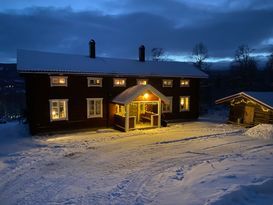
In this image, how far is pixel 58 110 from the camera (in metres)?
20.2

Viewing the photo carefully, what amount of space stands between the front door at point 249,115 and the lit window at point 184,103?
5.91 metres

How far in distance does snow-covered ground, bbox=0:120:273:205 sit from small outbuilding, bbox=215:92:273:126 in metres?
4.59

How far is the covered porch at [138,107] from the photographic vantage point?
68.3 feet

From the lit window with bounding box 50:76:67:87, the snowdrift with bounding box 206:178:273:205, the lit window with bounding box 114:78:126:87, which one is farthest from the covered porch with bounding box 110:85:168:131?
the snowdrift with bounding box 206:178:273:205

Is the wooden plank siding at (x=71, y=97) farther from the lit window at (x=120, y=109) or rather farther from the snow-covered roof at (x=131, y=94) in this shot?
the snow-covered roof at (x=131, y=94)

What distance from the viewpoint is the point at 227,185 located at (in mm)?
8492

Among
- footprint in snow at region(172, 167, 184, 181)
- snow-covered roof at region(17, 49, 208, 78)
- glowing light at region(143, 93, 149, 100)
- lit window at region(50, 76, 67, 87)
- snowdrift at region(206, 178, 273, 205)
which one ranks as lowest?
footprint in snow at region(172, 167, 184, 181)

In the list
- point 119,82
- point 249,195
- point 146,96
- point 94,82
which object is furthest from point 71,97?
point 249,195

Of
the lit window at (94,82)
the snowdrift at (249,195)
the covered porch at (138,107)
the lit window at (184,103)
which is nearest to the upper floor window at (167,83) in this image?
the lit window at (184,103)

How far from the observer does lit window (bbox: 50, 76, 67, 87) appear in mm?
19672

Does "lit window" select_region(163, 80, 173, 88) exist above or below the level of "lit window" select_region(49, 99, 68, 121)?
above

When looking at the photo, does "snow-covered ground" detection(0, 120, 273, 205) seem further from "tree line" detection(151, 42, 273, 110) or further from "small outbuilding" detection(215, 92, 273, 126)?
"tree line" detection(151, 42, 273, 110)

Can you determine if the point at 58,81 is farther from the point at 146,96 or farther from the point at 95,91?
the point at 146,96

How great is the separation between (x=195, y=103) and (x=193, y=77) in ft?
9.95
